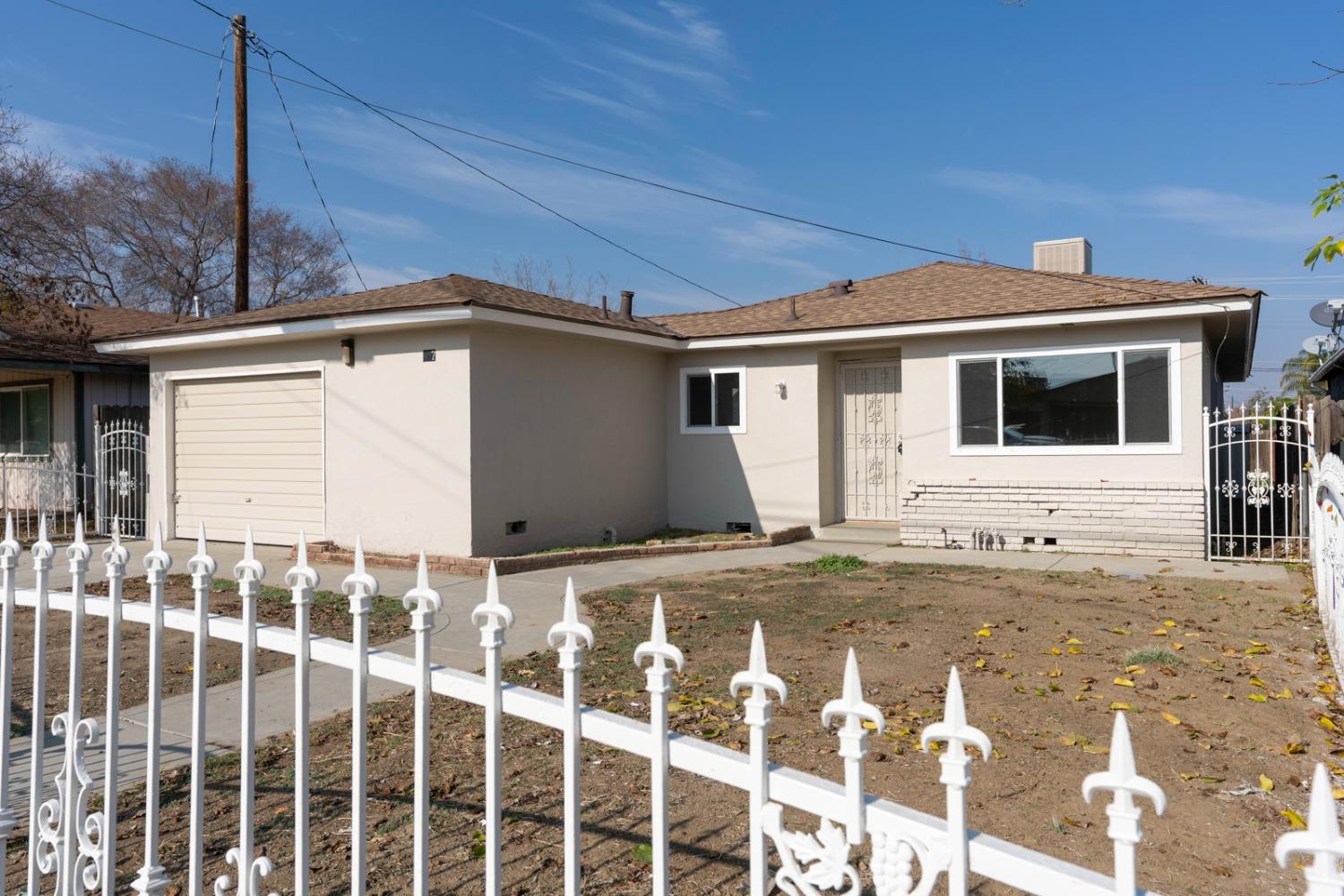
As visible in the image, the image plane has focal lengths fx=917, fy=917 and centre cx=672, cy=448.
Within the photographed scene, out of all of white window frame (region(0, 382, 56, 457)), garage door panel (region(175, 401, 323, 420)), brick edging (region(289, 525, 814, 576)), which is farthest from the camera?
white window frame (region(0, 382, 56, 457))

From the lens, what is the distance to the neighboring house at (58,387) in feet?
58.2

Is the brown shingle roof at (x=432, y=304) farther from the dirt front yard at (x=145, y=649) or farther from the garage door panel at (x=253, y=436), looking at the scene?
the dirt front yard at (x=145, y=649)

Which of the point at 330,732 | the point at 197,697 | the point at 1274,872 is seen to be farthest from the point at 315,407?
the point at 1274,872

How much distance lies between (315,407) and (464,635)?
23.7ft

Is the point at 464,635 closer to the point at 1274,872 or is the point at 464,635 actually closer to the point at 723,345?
the point at 1274,872

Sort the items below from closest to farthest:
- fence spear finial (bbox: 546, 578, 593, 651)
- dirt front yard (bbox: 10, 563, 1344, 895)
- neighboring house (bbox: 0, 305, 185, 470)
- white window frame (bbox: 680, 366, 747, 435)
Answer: fence spear finial (bbox: 546, 578, 593, 651) < dirt front yard (bbox: 10, 563, 1344, 895) < white window frame (bbox: 680, 366, 747, 435) < neighboring house (bbox: 0, 305, 185, 470)

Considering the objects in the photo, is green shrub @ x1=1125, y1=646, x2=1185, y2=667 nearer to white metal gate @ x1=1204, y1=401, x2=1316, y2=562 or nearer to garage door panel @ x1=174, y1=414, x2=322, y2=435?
white metal gate @ x1=1204, y1=401, x2=1316, y2=562

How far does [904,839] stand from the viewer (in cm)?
160

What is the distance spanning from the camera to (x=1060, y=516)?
12.8 metres

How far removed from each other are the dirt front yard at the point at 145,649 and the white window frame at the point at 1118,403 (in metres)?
8.59

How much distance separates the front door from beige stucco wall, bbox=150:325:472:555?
661 centimetres

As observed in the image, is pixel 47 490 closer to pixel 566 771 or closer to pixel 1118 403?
pixel 1118 403

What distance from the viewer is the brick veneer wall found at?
12.0 meters

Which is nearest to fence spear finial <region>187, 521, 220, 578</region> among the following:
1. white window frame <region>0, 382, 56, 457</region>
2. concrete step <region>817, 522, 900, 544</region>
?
concrete step <region>817, 522, 900, 544</region>
